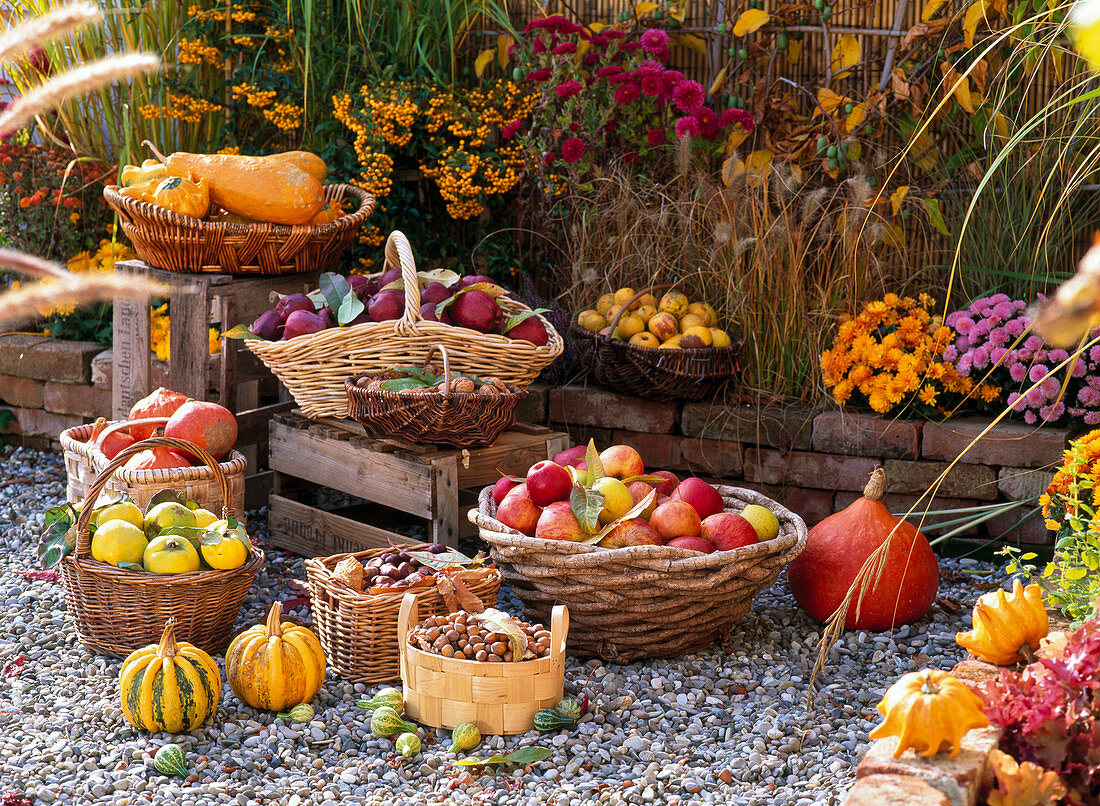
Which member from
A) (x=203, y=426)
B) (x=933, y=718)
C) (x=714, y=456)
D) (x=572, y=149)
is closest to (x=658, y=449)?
(x=714, y=456)

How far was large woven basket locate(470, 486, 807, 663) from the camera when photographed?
2.63 metres

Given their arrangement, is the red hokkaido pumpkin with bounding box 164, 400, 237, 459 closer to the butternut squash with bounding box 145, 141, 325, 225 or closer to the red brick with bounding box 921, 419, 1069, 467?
the butternut squash with bounding box 145, 141, 325, 225

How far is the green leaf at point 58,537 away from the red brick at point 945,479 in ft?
8.20

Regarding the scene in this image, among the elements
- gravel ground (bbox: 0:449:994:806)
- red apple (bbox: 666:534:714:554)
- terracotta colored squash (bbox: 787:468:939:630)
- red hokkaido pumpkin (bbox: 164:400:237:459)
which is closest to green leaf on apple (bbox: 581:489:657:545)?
red apple (bbox: 666:534:714:554)

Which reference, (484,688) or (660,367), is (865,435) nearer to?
(660,367)

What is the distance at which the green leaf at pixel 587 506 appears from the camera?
2.70 m

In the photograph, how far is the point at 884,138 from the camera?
431 cm

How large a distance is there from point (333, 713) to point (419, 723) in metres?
0.22

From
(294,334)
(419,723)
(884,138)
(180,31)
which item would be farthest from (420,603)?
(180,31)

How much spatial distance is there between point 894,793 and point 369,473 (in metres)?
2.15

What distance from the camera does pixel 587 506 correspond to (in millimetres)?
2719

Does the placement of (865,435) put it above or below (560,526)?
below

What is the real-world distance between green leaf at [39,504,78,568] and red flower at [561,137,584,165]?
7.13 feet

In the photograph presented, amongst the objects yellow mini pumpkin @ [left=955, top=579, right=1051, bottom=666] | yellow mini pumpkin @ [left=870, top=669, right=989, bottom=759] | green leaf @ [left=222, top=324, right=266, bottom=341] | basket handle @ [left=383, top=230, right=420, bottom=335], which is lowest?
yellow mini pumpkin @ [left=955, top=579, right=1051, bottom=666]
